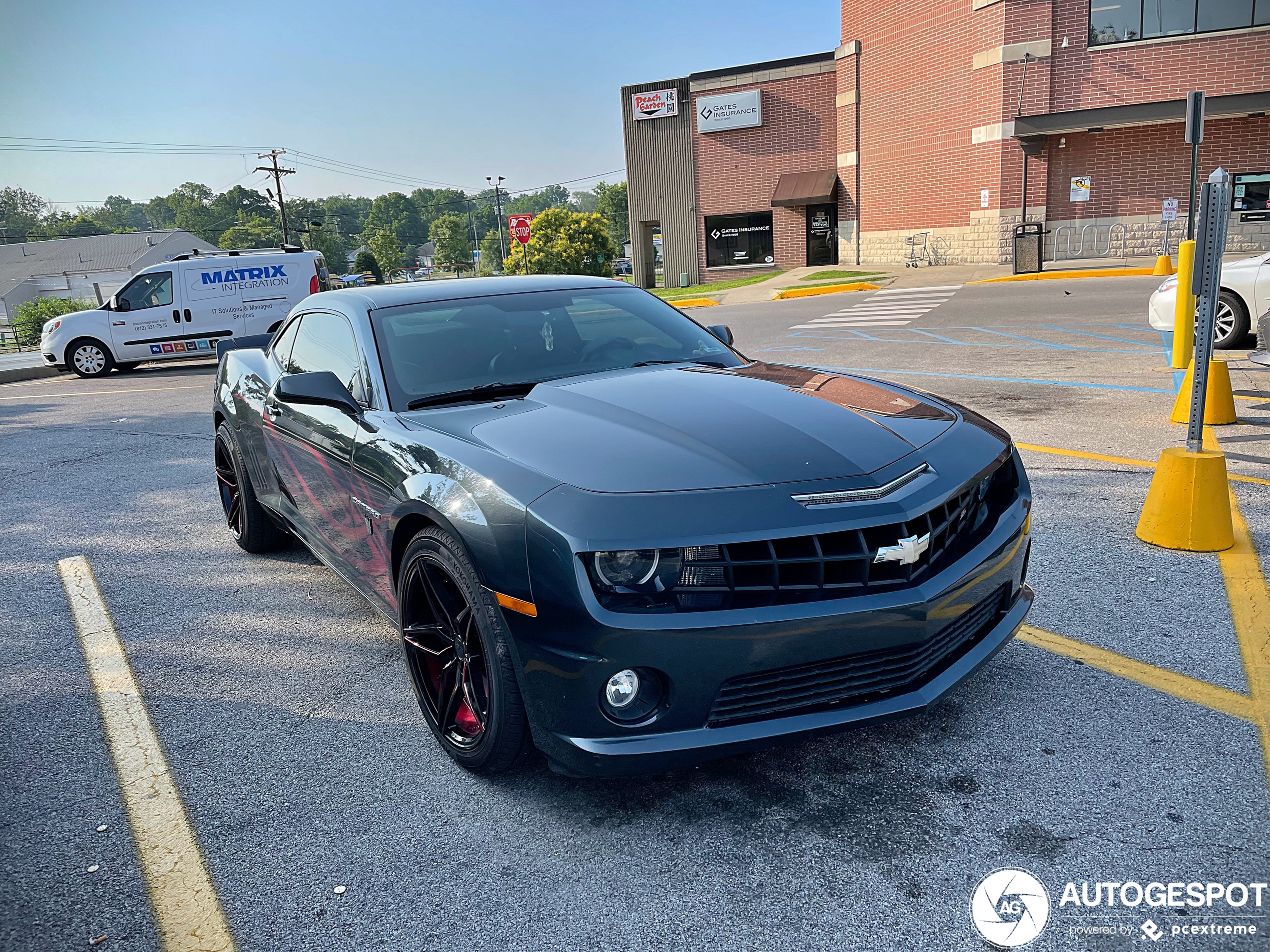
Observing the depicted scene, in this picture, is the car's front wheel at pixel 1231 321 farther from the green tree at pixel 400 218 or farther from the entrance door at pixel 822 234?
the green tree at pixel 400 218

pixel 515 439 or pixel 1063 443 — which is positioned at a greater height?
pixel 515 439

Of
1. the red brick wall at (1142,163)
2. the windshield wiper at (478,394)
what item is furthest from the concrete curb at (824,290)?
the windshield wiper at (478,394)

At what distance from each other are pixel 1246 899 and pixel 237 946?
2422mm

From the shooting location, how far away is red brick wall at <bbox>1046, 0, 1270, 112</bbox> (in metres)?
21.9

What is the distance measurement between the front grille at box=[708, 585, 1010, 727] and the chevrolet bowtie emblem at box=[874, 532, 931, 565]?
9.2 inches

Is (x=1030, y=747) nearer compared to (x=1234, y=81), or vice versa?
(x=1030, y=747)

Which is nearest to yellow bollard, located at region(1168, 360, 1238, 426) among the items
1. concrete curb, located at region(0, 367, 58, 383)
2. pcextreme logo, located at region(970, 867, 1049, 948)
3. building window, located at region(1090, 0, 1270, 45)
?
pcextreme logo, located at region(970, 867, 1049, 948)

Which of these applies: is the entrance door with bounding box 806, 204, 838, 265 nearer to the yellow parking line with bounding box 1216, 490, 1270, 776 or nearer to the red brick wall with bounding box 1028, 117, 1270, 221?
the red brick wall with bounding box 1028, 117, 1270, 221

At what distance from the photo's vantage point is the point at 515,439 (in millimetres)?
2863

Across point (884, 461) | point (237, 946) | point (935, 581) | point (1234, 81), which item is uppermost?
point (1234, 81)

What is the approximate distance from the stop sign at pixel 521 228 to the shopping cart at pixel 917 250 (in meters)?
11.7

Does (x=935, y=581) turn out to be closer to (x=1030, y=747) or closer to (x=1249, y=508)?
(x=1030, y=747)

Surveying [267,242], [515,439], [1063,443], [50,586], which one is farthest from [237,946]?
[267,242]

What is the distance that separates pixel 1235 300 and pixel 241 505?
388 inches
